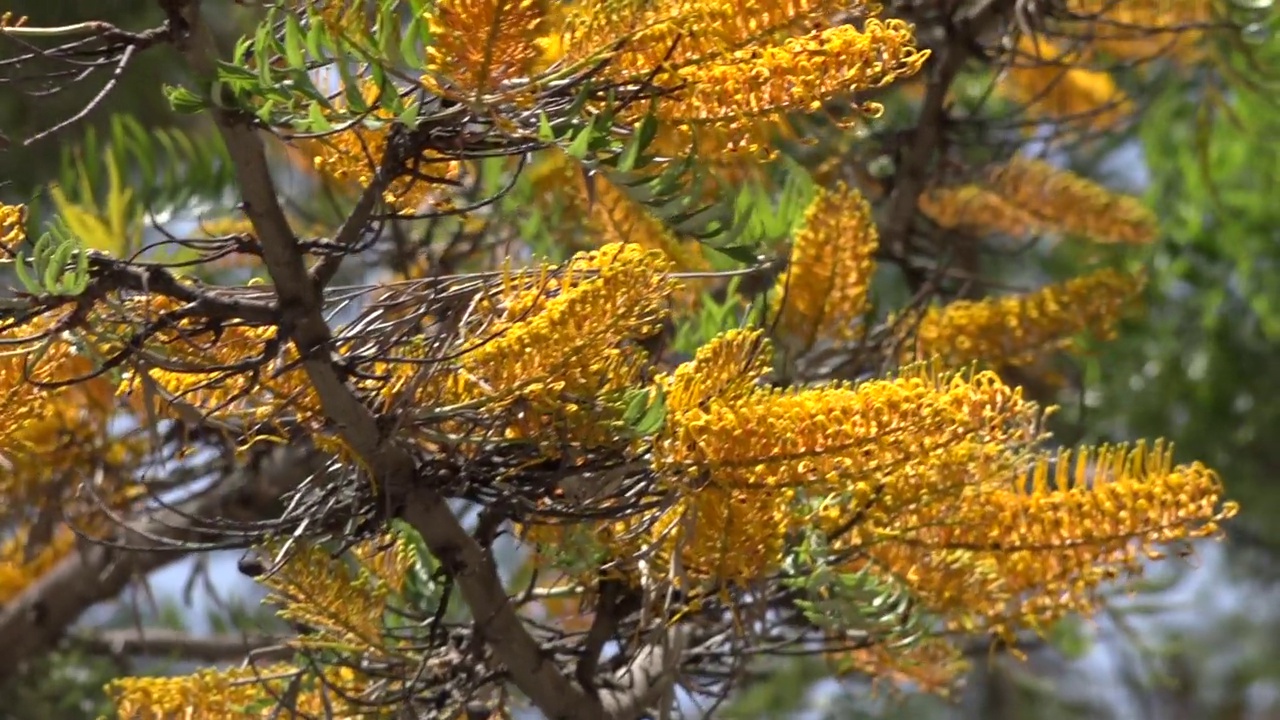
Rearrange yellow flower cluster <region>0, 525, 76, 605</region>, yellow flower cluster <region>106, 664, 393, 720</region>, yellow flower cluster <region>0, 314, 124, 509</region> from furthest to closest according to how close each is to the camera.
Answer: yellow flower cluster <region>0, 525, 76, 605</region> → yellow flower cluster <region>0, 314, 124, 509</region> → yellow flower cluster <region>106, 664, 393, 720</region>

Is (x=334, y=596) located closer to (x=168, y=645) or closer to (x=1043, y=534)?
(x=1043, y=534)

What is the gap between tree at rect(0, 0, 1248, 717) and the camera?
310 mm

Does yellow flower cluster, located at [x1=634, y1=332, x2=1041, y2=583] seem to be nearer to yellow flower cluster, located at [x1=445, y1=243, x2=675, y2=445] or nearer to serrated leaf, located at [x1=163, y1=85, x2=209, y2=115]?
yellow flower cluster, located at [x1=445, y1=243, x2=675, y2=445]

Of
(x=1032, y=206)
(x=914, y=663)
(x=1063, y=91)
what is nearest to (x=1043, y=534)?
(x=914, y=663)

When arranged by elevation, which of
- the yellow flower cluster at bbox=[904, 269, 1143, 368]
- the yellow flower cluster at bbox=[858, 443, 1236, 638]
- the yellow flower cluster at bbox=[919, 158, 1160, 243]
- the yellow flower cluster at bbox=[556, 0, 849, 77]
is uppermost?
the yellow flower cluster at bbox=[556, 0, 849, 77]

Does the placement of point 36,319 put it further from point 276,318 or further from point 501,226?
point 501,226

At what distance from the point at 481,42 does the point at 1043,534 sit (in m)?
0.20

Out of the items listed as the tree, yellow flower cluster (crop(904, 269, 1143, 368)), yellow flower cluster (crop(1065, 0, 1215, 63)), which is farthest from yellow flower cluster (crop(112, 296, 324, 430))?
yellow flower cluster (crop(1065, 0, 1215, 63))

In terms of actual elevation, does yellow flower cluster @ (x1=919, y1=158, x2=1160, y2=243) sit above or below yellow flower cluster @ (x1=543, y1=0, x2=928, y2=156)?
below

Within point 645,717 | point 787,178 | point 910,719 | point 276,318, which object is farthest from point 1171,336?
point 276,318

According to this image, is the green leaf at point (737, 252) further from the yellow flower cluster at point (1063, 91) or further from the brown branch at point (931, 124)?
the yellow flower cluster at point (1063, 91)

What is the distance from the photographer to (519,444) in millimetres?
353

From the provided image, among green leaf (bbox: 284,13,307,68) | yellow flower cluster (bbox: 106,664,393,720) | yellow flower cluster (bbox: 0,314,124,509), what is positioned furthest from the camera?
yellow flower cluster (bbox: 0,314,124,509)

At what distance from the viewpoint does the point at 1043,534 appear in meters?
0.38
